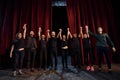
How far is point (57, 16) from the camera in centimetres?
654

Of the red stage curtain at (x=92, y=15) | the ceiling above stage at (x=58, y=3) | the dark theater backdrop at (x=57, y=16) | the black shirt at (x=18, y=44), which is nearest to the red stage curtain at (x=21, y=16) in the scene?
the dark theater backdrop at (x=57, y=16)

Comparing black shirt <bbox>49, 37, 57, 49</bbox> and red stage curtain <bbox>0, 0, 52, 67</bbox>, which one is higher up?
red stage curtain <bbox>0, 0, 52, 67</bbox>

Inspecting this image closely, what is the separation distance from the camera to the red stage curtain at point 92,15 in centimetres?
611

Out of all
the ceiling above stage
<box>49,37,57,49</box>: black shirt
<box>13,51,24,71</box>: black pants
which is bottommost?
<box>13,51,24,71</box>: black pants

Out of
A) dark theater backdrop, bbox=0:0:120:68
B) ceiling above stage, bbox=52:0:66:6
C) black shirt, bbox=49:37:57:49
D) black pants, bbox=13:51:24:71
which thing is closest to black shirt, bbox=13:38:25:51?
black pants, bbox=13:51:24:71

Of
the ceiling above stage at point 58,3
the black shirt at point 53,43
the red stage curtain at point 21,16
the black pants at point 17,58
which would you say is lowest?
the black pants at point 17,58

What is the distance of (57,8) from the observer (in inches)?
259

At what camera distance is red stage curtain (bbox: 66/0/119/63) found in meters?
6.11

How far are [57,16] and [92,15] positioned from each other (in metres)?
1.53

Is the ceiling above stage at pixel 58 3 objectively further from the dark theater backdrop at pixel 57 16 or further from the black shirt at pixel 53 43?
the black shirt at pixel 53 43

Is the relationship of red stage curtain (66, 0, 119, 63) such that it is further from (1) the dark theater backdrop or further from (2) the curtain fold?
(2) the curtain fold

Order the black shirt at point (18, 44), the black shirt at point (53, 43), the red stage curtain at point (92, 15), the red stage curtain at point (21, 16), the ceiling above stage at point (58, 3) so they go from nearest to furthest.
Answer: the black shirt at point (18, 44)
the black shirt at point (53, 43)
the red stage curtain at point (21, 16)
the red stage curtain at point (92, 15)
the ceiling above stage at point (58, 3)

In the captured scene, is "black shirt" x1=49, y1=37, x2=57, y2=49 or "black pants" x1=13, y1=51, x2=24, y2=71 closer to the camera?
"black pants" x1=13, y1=51, x2=24, y2=71

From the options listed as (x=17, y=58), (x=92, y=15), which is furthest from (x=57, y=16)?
(x=17, y=58)
